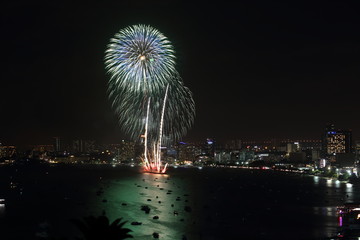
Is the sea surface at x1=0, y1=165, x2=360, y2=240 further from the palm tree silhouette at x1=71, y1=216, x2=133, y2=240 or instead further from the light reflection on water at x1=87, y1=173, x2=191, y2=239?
the palm tree silhouette at x1=71, y1=216, x2=133, y2=240

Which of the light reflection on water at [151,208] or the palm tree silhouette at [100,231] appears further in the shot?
the light reflection on water at [151,208]

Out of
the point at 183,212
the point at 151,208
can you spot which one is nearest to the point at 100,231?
the point at 183,212

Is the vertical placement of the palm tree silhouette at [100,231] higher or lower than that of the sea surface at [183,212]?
higher

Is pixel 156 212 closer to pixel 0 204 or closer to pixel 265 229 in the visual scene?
pixel 265 229

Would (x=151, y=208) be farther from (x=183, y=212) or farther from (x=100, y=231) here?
(x=100, y=231)

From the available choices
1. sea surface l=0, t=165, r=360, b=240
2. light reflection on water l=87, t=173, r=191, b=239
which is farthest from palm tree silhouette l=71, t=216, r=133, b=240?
light reflection on water l=87, t=173, r=191, b=239

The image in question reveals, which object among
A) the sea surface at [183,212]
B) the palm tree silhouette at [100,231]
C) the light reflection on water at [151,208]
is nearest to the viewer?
the palm tree silhouette at [100,231]

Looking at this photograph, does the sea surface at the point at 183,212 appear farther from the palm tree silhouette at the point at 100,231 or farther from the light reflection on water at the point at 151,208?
the palm tree silhouette at the point at 100,231

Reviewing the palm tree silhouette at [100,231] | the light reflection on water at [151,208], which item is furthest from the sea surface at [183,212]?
the palm tree silhouette at [100,231]

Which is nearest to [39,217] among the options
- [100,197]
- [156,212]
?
[156,212]

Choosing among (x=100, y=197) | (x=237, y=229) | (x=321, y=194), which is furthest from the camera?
(x=321, y=194)

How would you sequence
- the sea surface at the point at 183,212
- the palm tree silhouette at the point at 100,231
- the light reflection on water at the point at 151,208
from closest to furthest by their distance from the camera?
1. the palm tree silhouette at the point at 100,231
2. the sea surface at the point at 183,212
3. the light reflection on water at the point at 151,208
